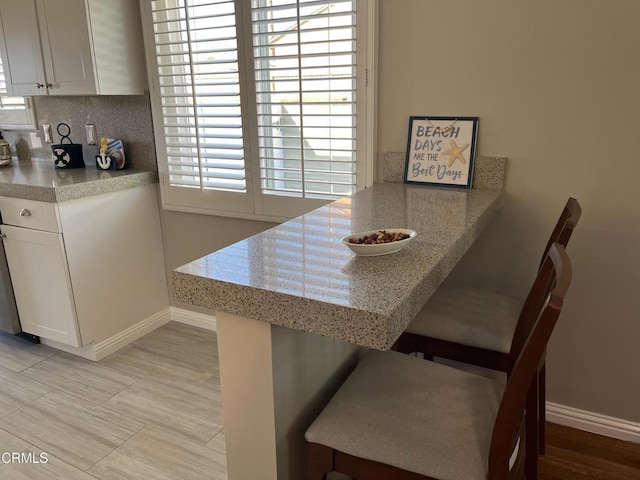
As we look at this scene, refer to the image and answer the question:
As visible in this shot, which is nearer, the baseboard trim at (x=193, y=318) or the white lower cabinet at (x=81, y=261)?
the white lower cabinet at (x=81, y=261)

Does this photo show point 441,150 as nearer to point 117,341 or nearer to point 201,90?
point 201,90

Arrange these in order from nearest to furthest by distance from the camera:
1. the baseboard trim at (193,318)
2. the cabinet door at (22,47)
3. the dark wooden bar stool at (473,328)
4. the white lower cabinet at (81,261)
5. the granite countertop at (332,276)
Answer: the granite countertop at (332,276) → the dark wooden bar stool at (473,328) → the white lower cabinet at (81,261) → the cabinet door at (22,47) → the baseboard trim at (193,318)

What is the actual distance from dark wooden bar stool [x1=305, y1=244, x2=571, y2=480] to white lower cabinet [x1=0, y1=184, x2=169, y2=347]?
189 centimetres

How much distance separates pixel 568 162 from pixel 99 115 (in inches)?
104

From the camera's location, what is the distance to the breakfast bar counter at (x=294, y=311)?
1.00m

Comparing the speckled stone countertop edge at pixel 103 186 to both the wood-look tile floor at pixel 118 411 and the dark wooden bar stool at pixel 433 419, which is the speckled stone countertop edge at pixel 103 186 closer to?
the wood-look tile floor at pixel 118 411

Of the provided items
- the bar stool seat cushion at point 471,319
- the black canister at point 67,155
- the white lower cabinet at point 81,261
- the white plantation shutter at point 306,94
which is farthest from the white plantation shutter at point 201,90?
the bar stool seat cushion at point 471,319

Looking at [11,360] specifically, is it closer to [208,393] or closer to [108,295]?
[108,295]

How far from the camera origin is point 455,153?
6.81 feet

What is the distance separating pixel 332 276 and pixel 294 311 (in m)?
0.15

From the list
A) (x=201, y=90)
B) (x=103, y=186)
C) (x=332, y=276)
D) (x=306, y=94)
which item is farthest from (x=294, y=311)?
(x=103, y=186)

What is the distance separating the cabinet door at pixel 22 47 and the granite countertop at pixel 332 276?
215cm

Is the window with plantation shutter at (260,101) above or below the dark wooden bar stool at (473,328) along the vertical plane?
above

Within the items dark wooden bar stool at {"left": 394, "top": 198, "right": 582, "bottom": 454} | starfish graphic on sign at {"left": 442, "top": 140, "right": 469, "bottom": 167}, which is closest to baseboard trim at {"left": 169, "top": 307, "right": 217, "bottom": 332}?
dark wooden bar stool at {"left": 394, "top": 198, "right": 582, "bottom": 454}
